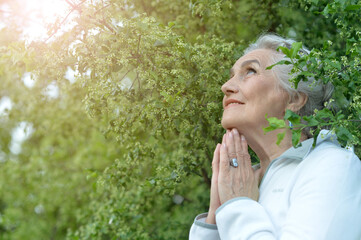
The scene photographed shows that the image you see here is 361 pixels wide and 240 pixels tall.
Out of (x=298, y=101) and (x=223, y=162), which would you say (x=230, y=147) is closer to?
(x=223, y=162)

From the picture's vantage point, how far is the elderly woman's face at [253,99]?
259cm

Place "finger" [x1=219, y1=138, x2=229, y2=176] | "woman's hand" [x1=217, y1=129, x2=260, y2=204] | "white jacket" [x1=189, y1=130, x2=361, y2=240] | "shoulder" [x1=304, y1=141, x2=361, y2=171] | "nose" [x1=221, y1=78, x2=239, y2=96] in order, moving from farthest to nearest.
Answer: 1. "nose" [x1=221, y1=78, x2=239, y2=96]
2. "finger" [x1=219, y1=138, x2=229, y2=176]
3. "woman's hand" [x1=217, y1=129, x2=260, y2=204]
4. "shoulder" [x1=304, y1=141, x2=361, y2=171]
5. "white jacket" [x1=189, y1=130, x2=361, y2=240]

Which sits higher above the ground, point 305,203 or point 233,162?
point 305,203

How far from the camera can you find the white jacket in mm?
1900

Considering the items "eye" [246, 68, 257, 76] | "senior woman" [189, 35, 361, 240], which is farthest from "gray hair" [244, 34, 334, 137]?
"eye" [246, 68, 257, 76]

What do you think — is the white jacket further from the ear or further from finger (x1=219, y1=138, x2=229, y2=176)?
the ear

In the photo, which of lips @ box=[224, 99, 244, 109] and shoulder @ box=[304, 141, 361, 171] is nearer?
shoulder @ box=[304, 141, 361, 171]

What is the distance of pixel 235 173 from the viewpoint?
8.02ft

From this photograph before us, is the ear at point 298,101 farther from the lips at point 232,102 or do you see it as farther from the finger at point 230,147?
the finger at point 230,147

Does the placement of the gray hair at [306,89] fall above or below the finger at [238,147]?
above

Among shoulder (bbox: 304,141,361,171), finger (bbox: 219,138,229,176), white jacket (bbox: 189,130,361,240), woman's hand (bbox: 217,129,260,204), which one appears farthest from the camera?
finger (bbox: 219,138,229,176)

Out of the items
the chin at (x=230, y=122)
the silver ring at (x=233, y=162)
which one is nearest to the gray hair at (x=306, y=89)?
the chin at (x=230, y=122)

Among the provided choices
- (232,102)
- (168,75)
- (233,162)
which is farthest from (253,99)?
(168,75)

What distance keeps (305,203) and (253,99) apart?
0.83 meters
